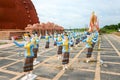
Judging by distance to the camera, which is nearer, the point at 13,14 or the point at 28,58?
the point at 28,58

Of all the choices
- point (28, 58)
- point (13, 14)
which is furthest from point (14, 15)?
point (28, 58)

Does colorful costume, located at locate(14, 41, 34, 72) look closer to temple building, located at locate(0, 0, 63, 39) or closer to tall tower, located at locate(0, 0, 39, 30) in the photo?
temple building, located at locate(0, 0, 63, 39)

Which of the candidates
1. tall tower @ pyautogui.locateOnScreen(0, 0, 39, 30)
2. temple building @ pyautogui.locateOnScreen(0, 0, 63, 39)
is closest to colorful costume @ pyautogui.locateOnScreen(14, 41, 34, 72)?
temple building @ pyautogui.locateOnScreen(0, 0, 63, 39)

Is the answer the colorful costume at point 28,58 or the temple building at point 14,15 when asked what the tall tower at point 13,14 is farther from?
the colorful costume at point 28,58

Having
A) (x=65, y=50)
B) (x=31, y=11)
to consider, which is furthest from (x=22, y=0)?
(x=65, y=50)

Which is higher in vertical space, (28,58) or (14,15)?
(14,15)

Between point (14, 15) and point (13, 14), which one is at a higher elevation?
point (13, 14)

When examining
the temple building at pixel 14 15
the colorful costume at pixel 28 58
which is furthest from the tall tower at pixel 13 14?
the colorful costume at pixel 28 58

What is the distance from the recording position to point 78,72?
31.3 feet

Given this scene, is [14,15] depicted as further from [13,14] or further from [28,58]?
[28,58]

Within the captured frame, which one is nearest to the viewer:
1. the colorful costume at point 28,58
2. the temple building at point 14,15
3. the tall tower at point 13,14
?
the colorful costume at point 28,58

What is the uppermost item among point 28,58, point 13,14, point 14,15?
point 13,14

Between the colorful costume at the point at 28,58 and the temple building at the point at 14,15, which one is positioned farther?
the temple building at the point at 14,15

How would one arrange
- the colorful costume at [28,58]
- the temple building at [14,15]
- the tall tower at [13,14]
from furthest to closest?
1. the tall tower at [13,14]
2. the temple building at [14,15]
3. the colorful costume at [28,58]
